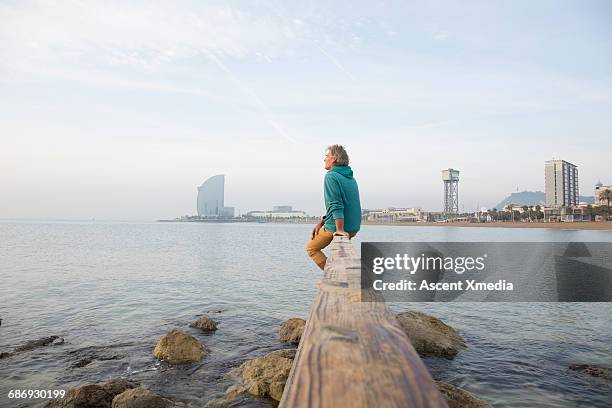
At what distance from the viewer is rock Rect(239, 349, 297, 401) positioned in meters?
8.00

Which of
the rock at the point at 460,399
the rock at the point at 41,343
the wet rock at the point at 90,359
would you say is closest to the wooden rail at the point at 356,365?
the rock at the point at 460,399

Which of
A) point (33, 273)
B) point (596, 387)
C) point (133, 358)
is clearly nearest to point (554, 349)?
point (596, 387)

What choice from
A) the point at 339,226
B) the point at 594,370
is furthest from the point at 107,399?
the point at 594,370

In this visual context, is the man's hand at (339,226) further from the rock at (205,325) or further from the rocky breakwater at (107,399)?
the rock at (205,325)

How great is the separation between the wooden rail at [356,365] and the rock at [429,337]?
942 cm

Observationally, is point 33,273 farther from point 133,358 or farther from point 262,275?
point 133,358

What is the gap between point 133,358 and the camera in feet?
35.9

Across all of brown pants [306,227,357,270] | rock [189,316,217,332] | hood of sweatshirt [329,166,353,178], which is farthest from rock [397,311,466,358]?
rock [189,316,217,332]

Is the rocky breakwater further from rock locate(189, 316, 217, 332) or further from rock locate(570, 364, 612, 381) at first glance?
rock locate(570, 364, 612, 381)

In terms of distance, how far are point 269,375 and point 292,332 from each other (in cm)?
423

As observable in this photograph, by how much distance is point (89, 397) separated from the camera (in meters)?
7.18

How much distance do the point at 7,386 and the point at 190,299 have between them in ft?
40.2

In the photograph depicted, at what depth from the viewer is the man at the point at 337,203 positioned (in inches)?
233

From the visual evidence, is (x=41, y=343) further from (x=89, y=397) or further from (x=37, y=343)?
(x=89, y=397)
